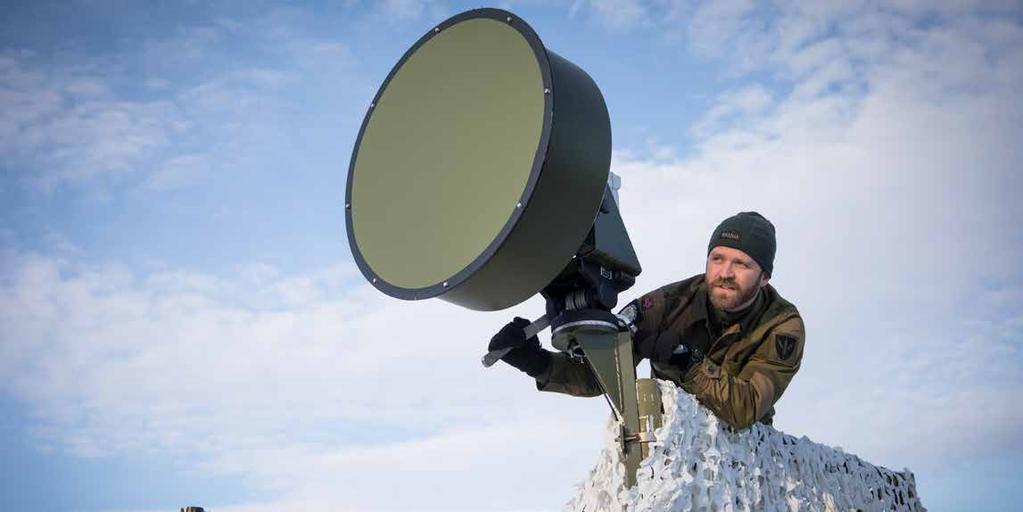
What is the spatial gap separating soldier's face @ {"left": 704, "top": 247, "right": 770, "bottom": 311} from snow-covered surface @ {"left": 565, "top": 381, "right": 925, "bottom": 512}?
1.89ft

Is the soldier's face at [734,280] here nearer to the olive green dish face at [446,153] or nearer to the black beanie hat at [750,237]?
the black beanie hat at [750,237]

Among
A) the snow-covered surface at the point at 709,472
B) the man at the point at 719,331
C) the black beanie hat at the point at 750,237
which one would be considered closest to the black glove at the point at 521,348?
the man at the point at 719,331

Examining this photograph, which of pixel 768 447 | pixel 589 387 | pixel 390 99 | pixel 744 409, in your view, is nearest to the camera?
pixel 744 409

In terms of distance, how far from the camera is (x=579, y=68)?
3529 mm

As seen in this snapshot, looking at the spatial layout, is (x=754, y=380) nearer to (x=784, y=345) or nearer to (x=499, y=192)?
(x=784, y=345)

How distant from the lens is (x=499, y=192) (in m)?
3.31

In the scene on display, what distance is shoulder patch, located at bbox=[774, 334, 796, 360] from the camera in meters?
3.80

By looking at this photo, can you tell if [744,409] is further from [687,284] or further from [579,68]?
[579,68]

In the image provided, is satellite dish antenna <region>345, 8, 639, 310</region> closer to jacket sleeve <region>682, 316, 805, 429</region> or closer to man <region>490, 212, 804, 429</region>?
man <region>490, 212, 804, 429</region>

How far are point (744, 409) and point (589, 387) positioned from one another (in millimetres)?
961

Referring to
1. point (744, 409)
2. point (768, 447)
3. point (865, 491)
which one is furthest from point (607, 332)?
point (865, 491)

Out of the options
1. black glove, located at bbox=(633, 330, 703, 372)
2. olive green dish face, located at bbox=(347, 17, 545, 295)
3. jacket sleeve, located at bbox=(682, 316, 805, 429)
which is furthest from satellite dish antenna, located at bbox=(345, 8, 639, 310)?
jacket sleeve, located at bbox=(682, 316, 805, 429)

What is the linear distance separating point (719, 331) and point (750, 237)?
451 mm

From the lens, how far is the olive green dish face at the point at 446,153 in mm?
3318
